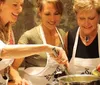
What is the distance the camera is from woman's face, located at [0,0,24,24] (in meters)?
1.42

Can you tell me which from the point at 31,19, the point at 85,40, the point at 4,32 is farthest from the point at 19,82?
the point at 31,19

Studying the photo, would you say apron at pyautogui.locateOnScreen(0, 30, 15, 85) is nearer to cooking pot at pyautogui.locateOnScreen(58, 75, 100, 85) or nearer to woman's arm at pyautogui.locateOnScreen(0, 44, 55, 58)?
woman's arm at pyautogui.locateOnScreen(0, 44, 55, 58)

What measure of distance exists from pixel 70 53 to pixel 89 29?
0.72 feet

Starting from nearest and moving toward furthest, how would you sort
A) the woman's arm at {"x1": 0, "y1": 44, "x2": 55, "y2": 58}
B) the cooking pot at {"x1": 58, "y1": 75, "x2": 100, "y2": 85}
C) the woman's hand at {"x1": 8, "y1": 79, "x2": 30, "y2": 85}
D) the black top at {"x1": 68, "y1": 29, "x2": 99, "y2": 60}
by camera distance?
1. the cooking pot at {"x1": 58, "y1": 75, "x2": 100, "y2": 85}
2. the woman's arm at {"x1": 0, "y1": 44, "x2": 55, "y2": 58}
3. the woman's hand at {"x1": 8, "y1": 79, "x2": 30, "y2": 85}
4. the black top at {"x1": 68, "y1": 29, "x2": 99, "y2": 60}

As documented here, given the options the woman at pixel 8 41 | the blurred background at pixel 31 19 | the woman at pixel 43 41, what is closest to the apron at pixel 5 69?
the woman at pixel 8 41

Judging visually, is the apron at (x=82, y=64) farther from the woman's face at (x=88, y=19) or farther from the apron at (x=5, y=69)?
the apron at (x=5, y=69)

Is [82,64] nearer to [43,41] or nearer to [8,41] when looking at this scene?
[43,41]

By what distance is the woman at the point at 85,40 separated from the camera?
1.58 m

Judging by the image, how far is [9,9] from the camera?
144cm

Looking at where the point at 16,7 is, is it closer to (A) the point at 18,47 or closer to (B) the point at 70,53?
(A) the point at 18,47

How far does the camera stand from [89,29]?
1622 mm

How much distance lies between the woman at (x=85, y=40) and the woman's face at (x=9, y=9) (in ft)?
1.24

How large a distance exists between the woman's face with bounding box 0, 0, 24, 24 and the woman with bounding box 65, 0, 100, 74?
1.24ft

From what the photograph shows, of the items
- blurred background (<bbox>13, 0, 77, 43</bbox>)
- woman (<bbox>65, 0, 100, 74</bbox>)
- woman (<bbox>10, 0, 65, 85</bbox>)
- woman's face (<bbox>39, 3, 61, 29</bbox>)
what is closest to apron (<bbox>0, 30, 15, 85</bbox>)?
woman (<bbox>10, 0, 65, 85</bbox>)
